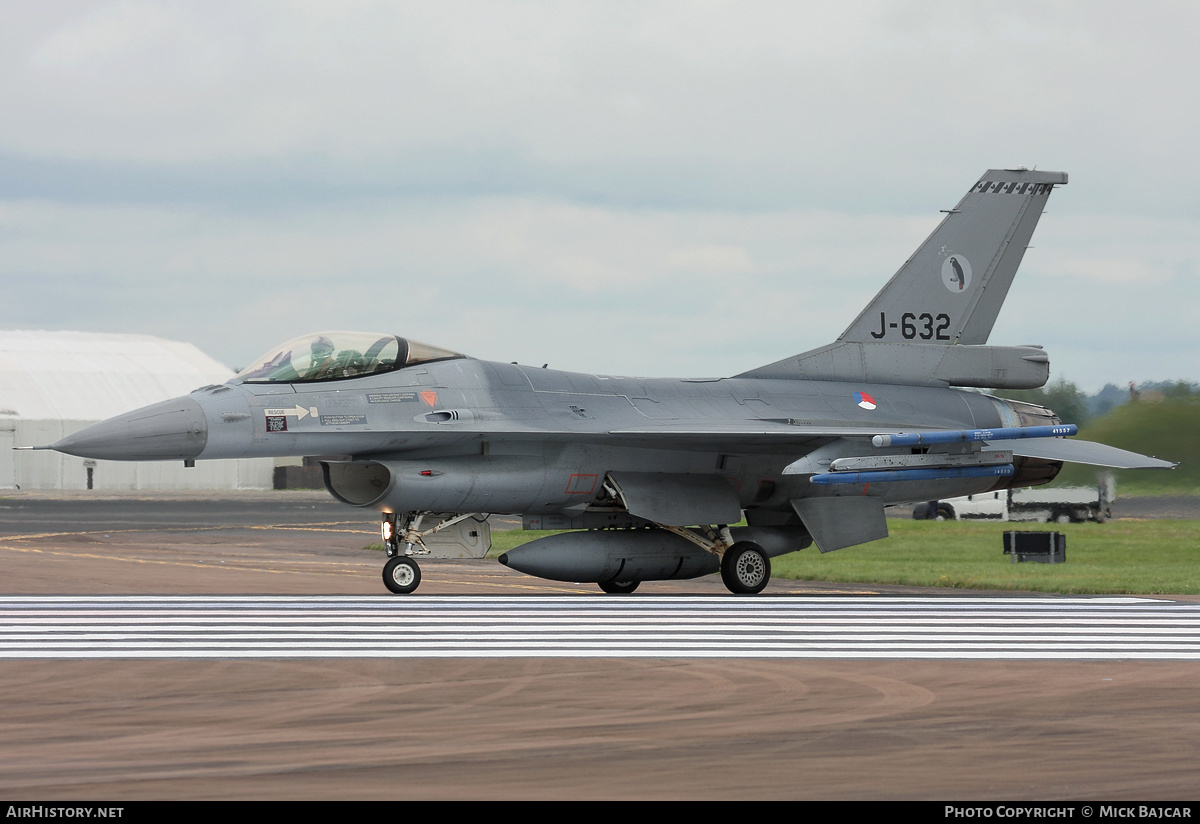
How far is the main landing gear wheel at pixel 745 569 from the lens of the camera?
1794 cm

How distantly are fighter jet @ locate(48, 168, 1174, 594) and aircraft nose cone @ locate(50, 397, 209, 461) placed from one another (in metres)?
0.02

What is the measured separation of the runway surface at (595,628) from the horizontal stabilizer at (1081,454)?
7.53ft

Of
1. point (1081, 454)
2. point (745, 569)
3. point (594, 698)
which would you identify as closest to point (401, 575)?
point (745, 569)

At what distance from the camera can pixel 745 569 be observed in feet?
59.2

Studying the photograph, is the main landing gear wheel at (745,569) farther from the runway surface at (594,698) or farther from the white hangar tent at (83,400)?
the white hangar tent at (83,400)

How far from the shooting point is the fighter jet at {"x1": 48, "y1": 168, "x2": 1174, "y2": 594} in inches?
629

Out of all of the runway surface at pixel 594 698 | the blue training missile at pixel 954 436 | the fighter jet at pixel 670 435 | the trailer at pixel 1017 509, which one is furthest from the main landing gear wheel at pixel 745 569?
the trailer at pixel 1017 509

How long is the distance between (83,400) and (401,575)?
5066 centimetres

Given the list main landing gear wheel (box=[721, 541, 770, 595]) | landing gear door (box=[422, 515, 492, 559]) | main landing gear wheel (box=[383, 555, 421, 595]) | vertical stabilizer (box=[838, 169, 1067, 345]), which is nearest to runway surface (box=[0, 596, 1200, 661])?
main landing gear wheel (box=[383, 555, 421, 595])

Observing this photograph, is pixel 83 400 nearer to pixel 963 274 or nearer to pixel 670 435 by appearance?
pixel 963 274

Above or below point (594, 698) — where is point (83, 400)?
above

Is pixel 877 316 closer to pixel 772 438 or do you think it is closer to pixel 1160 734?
pixel 772 438

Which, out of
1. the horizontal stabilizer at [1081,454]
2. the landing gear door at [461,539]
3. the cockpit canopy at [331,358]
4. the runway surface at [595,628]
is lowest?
the runway surface at [595,628]

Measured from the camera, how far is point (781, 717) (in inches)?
305
